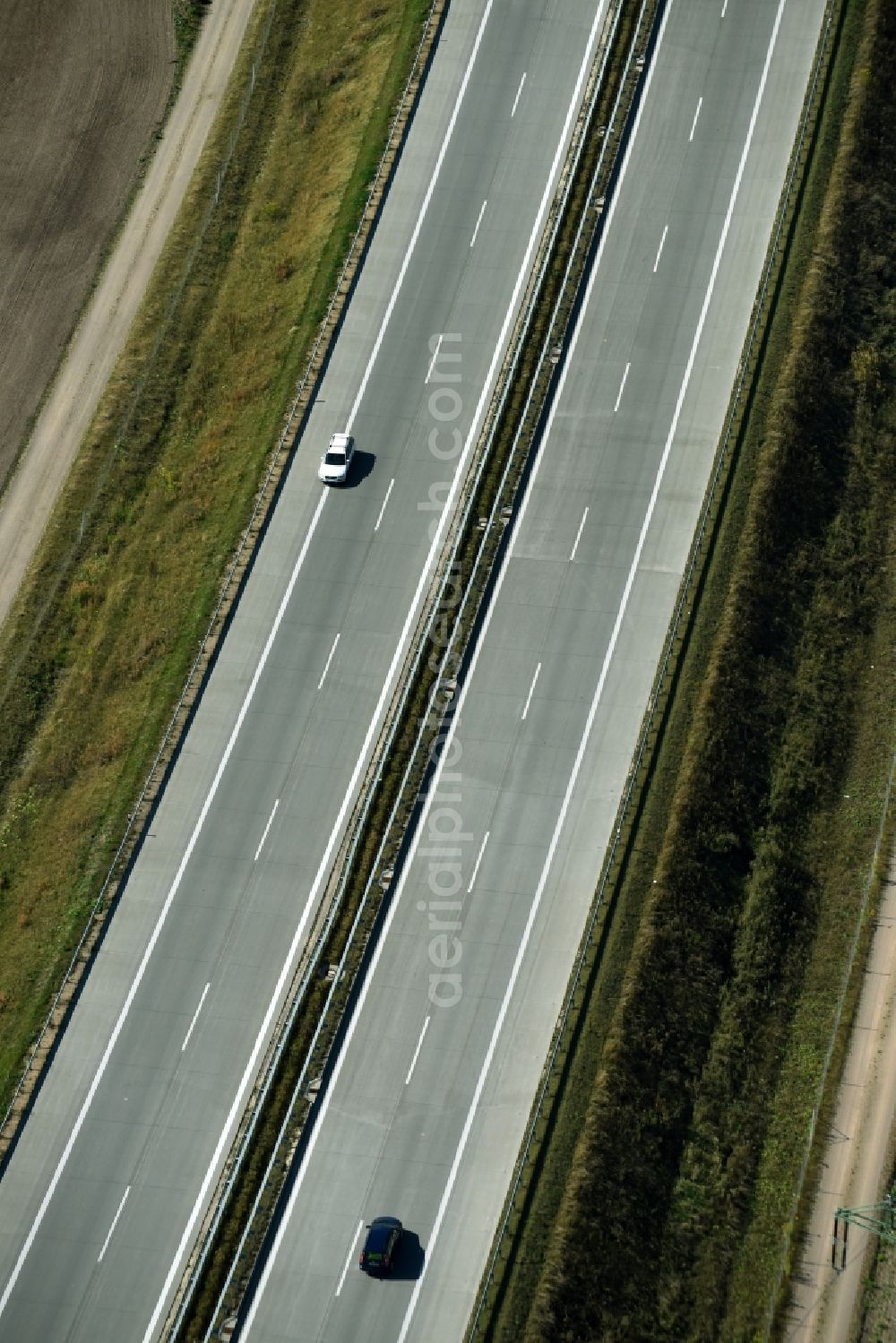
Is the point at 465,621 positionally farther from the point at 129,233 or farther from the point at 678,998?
the point at 129,233

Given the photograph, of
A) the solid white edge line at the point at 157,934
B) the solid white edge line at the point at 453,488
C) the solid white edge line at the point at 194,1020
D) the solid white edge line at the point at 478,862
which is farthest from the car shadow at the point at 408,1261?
the solid white edge line at the point at 478,862

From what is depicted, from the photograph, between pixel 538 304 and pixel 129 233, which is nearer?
pixel 538 304

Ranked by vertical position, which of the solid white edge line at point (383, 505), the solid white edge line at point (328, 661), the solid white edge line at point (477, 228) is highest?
the solid white edge line at point (477, 228)

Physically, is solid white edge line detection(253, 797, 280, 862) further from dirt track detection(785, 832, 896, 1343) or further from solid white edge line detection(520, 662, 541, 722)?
dirt track detection(785, 832, 896, 1343)

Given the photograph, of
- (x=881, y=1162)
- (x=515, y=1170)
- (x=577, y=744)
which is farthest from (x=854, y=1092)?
(x=577, y=744)

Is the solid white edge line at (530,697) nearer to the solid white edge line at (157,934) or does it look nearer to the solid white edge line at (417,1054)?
the solid white edge line at (157,934)

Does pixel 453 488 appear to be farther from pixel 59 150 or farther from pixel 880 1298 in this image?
pixel 880 1298

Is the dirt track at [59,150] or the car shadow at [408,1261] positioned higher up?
the dirt track at [59,150]
